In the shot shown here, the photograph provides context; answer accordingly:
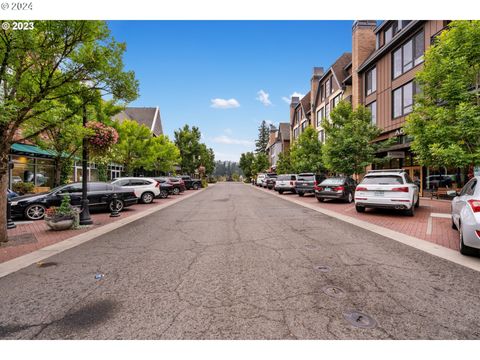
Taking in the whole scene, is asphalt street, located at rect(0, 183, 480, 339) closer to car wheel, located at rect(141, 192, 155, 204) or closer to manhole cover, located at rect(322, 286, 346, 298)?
manhole cover, located at rect(322, 286, 346, 298)

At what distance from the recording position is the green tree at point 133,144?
2217cm

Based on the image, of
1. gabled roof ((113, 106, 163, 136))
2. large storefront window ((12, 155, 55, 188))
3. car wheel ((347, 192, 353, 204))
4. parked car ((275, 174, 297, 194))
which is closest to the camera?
car wheel ((347, 192, 353, 204))

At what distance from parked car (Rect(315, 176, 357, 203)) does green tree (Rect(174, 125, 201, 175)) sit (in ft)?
111

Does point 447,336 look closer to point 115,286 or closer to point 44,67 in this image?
point 115,286

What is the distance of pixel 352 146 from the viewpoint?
1673cm

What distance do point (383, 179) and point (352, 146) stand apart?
760 centimetres

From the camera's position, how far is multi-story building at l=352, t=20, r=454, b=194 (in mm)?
17203

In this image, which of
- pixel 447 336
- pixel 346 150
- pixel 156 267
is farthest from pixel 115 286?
pixel 346 150

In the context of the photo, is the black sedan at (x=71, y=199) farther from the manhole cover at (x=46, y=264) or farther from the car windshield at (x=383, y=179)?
the car windshield at (x=383, y=179)

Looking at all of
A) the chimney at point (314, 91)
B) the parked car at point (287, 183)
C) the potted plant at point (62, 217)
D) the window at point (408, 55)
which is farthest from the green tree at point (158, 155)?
the window at point (408, 55)

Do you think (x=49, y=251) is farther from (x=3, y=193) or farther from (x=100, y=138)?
(x=100, y=138)

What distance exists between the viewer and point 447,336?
2439mm

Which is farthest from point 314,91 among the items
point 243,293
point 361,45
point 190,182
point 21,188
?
point 243,293

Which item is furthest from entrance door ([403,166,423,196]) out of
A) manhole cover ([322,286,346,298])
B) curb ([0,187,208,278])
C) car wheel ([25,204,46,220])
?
car wheel ([25,204,46,220])
